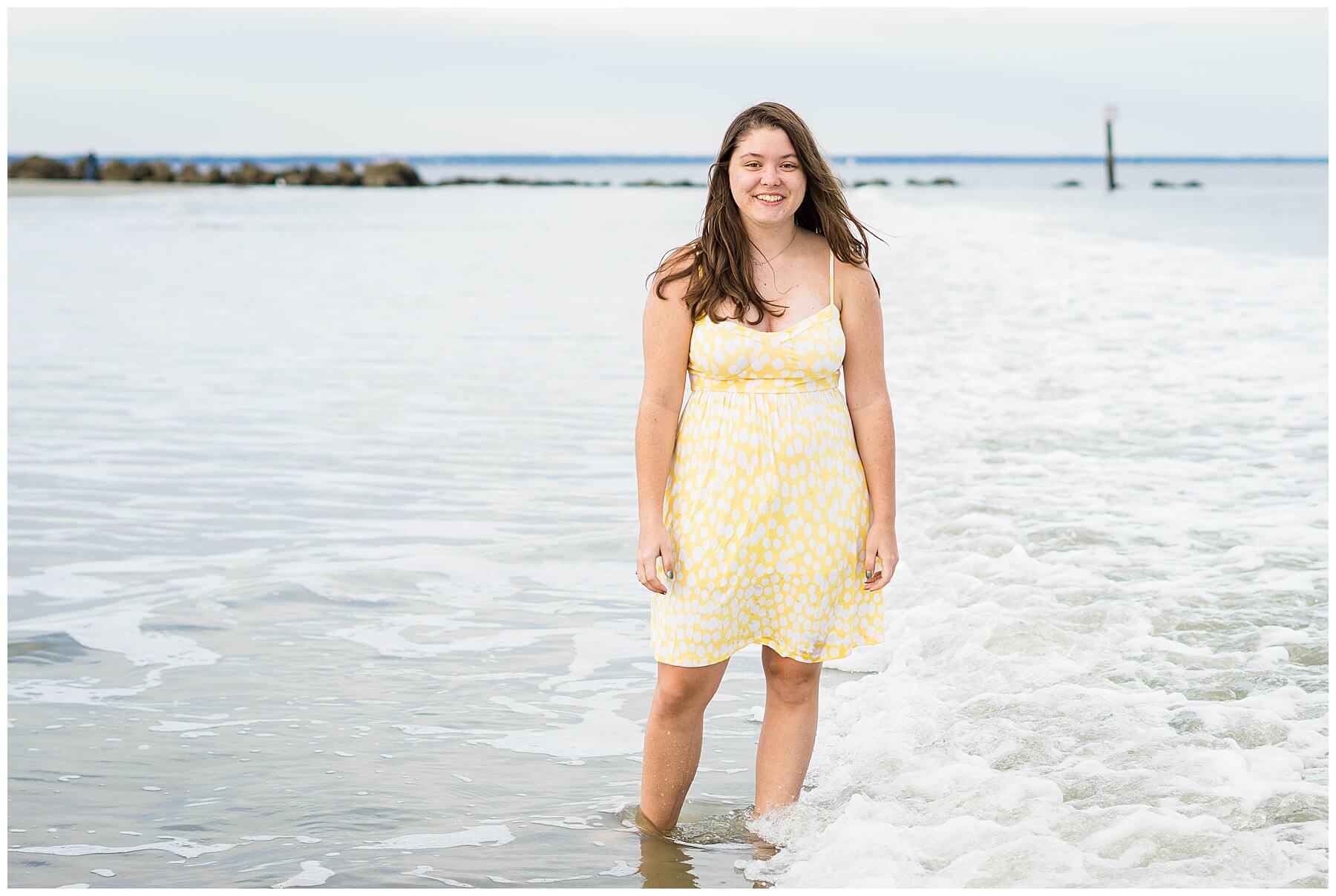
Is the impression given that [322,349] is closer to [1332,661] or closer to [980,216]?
[1332,661]

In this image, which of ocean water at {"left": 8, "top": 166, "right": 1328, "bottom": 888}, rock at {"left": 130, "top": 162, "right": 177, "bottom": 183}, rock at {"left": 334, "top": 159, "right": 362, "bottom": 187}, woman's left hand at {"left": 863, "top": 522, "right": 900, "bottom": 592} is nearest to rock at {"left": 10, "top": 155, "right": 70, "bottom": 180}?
rock at {"left": 130, "top": 162, "right": 177, "bottom": 183}

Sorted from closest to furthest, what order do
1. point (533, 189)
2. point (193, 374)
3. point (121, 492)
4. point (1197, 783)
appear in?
point (1197, 783), point (121, 492), point (193, 374), point (533, 189)

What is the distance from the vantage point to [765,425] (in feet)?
11.5

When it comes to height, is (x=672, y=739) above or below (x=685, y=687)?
below

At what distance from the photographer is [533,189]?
261 feet

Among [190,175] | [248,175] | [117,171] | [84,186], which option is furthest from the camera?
[248,175]

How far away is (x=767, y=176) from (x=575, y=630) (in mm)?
2854

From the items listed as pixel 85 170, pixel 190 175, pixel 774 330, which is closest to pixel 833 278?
pixel 774 330

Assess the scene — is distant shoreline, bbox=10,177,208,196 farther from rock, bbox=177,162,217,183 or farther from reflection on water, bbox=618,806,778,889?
reflection on water, bbox=618,806,778,889

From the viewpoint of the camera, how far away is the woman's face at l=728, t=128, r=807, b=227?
351 cm

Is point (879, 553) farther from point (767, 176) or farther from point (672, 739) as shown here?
point (767, 176)

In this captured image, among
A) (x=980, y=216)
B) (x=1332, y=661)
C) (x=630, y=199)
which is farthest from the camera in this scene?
(x=630, y=199)

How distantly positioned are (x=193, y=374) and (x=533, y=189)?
226ft

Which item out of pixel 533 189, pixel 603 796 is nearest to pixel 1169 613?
pixel 603 796
